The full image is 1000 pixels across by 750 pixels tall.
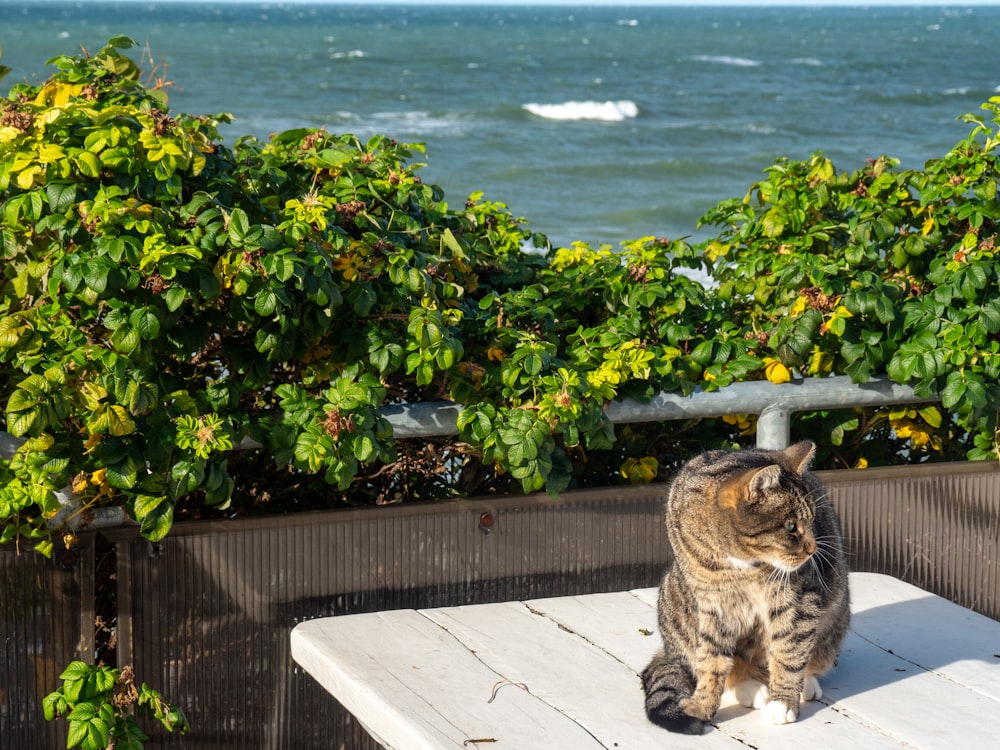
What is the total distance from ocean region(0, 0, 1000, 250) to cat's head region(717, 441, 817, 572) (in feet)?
5.32

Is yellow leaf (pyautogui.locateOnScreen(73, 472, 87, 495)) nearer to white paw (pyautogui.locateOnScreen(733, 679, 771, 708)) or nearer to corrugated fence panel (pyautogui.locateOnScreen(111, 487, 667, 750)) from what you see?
corrugated fence panel (pyautogui.locateOnScreen(111, 487, 667, 750))

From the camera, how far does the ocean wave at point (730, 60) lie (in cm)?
5734

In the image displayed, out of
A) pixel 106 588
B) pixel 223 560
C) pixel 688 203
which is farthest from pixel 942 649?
pixel 688 203

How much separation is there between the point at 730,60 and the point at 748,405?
59.9 metres

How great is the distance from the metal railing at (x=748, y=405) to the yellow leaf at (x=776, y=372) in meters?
0.02

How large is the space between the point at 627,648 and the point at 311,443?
0.83 m

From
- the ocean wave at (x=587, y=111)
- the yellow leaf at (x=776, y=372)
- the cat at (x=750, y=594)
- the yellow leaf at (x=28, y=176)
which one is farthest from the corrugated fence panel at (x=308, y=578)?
the ocean wave at (x=587, y=111)

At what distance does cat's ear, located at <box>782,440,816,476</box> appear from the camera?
2.41m

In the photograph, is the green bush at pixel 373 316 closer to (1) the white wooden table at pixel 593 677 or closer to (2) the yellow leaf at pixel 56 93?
(2) the yellow leaf at pixel 56 93

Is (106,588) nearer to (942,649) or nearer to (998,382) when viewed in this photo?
(942,649)

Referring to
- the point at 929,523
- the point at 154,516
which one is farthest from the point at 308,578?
the point at 929,523

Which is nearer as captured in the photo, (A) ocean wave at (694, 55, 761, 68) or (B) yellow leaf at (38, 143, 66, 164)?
(B) yellow leaf at (38, 143, 66, 164)

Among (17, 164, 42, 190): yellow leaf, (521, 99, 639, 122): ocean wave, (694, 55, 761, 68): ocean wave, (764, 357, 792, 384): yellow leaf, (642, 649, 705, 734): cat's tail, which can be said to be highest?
(17, 164, 42, 190): yellow leaf

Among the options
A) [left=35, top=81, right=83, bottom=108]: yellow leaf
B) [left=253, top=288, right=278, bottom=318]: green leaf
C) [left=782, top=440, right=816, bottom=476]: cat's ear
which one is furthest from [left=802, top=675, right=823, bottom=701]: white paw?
[left=35, top=81, right=83, bottom=108]: yellow leaf
